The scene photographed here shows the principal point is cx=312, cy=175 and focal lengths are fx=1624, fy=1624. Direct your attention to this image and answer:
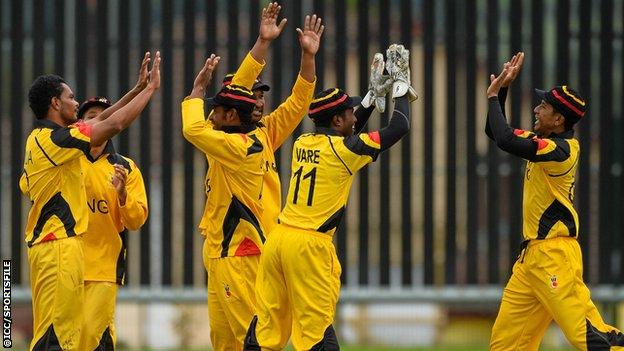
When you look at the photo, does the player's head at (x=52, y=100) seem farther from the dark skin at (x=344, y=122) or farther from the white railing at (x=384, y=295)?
the white railing at (x=384, y=295)

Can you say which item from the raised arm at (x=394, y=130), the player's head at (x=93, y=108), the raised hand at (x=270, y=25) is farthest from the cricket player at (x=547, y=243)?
the player's head at (x=93, y=108)

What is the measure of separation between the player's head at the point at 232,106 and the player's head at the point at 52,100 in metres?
1.10

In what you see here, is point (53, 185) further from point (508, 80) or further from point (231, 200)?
→ point (508, 80)

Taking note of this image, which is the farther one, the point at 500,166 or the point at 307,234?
the point at 500,166

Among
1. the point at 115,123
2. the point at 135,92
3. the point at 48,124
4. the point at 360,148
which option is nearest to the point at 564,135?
the point at 360,148

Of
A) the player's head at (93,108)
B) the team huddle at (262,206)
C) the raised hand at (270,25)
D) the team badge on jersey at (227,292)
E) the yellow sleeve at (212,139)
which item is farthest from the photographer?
the player's head at (93,108)

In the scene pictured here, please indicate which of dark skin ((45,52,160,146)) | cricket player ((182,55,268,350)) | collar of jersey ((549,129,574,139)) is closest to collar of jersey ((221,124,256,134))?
cricket player ((182,55,268,350))

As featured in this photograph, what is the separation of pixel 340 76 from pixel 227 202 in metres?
5.75

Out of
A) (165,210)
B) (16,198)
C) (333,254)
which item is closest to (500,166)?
(165,210)

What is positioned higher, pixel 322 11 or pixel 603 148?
pixel 322 11

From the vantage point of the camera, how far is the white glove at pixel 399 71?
38.1ft

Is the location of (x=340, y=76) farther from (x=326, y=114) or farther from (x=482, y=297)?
(x=326, y=114)

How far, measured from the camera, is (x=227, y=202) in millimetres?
12109

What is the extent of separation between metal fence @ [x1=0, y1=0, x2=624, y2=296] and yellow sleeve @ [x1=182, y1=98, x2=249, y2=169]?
5818 mm
